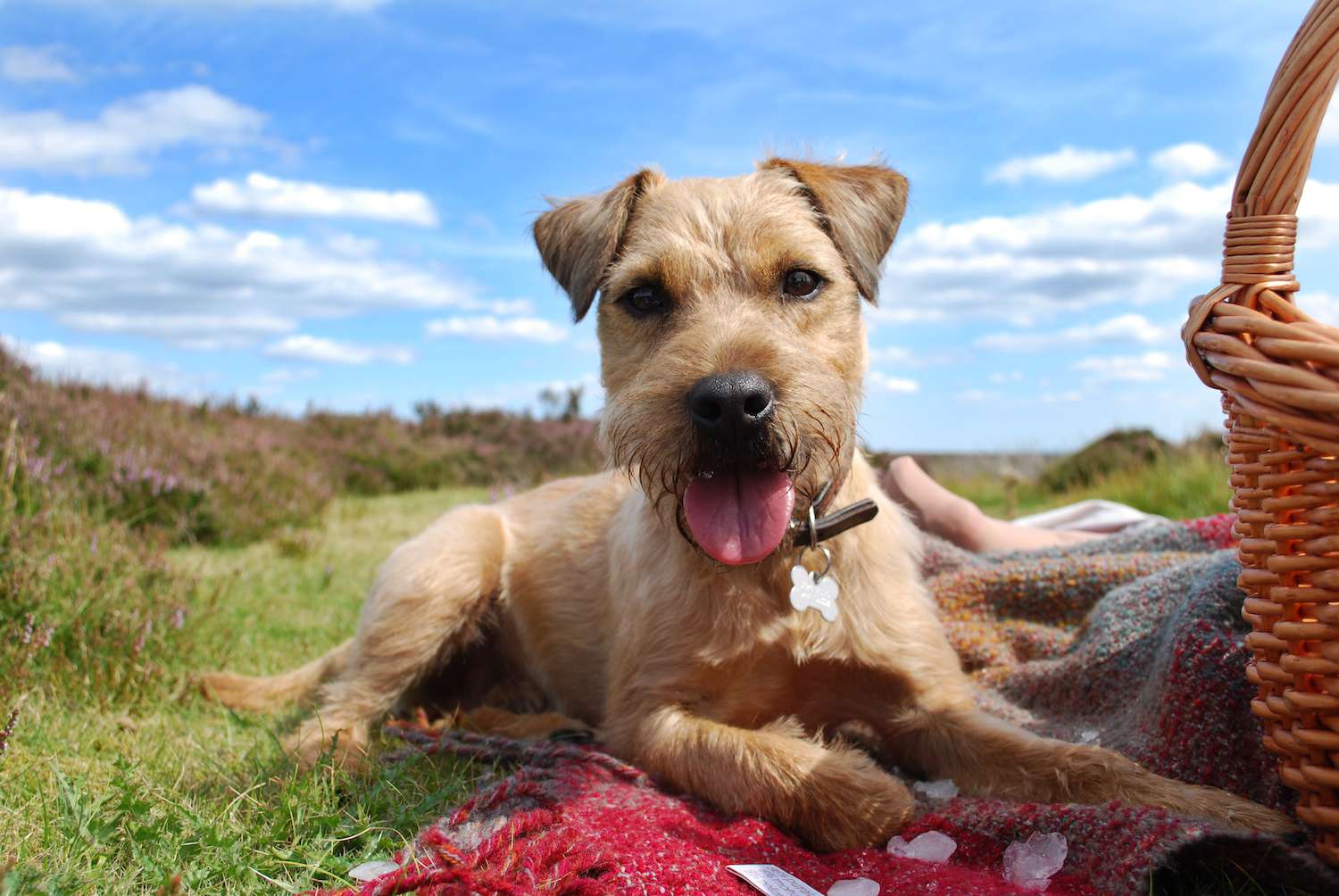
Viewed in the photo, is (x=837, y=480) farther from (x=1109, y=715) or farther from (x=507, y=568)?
(x=507, y=568)

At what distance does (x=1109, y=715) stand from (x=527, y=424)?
16.6 metres

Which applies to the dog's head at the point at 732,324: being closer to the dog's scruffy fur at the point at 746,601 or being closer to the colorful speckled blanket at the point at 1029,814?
the dog's scruffy fur at the point at 746,601

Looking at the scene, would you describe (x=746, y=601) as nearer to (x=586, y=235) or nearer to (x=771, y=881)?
(x=771, y=881)

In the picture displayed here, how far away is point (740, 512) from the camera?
2.89 metres

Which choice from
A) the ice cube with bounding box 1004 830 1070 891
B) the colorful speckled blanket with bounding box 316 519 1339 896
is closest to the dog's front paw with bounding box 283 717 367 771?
the colorful speckled blanket with bounding box 316 519 1339 896

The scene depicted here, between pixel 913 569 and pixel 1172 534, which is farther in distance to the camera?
pixel 1172 534

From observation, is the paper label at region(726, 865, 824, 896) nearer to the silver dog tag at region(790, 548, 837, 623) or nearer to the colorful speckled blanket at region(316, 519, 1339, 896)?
the colorful speckled blanket at region(316, 519, 1339, 896)

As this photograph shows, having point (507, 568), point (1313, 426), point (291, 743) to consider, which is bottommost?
point (291, 743)

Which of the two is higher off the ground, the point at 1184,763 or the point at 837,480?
the point at 837,480

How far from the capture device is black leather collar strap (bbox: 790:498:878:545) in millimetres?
3160

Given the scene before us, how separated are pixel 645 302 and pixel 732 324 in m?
0.44

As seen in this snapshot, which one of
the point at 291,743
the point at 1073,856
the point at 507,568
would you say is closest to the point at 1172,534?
the point at 1073,856

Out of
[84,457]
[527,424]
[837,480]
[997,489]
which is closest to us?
[837,480]

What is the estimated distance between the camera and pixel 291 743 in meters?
3.57
